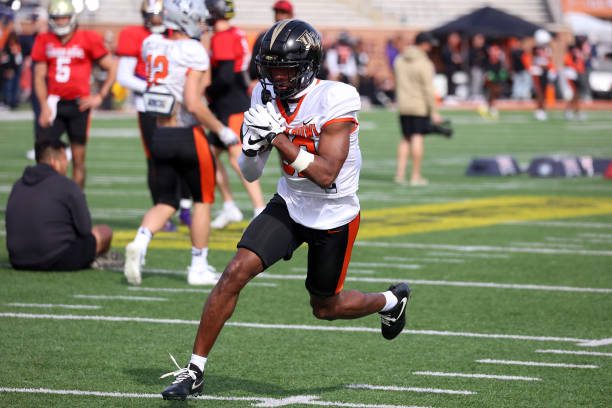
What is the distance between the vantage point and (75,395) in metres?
6.22

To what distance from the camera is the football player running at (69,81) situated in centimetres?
1241

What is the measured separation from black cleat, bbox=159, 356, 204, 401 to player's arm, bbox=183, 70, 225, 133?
12.6 ft

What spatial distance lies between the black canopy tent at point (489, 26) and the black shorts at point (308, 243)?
37.6 meters

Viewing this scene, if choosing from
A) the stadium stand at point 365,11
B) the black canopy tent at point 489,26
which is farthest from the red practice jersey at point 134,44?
the black canopy tent at point 489,26

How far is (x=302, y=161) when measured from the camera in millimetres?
5750

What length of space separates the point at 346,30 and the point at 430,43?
28.2 m

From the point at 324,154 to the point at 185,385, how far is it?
1.15 meters

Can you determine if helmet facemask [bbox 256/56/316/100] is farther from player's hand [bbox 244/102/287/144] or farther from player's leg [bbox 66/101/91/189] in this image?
player's leg [bbox 66/101/91/189]

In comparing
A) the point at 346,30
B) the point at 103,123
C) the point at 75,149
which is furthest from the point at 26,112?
the point at 75,149

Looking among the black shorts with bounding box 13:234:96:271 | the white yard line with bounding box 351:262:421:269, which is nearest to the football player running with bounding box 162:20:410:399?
the black shorts with bounding box 13:234:96:271

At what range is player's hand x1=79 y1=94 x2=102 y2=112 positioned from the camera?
489 inches

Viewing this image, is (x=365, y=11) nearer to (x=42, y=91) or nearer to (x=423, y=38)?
(x=423, y=38)

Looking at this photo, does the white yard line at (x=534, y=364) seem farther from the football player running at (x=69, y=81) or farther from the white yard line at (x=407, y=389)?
the football player running at (x=69, y=81)

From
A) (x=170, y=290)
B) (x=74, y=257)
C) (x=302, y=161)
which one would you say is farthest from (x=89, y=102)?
(x=302, y=161)
